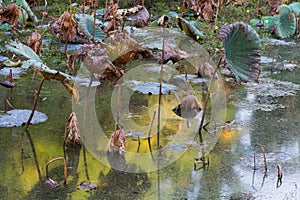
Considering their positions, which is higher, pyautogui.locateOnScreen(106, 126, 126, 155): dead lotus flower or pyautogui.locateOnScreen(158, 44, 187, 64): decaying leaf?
pyautogui.locateOnScreen(158, 44, 187, 64): decaying leaf

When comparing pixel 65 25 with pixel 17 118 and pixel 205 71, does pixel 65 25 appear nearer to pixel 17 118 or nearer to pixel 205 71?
pixel 205 71

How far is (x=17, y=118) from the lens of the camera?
324 cm

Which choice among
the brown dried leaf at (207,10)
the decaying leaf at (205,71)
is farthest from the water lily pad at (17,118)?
the brown dried leaf at (207,10)

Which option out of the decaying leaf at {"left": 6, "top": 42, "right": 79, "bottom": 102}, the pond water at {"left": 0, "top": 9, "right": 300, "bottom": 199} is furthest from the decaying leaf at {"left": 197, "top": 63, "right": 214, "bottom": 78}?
the decaying leaf at {"left": 6, "top": 42, "right": 79, "bottom": 102}

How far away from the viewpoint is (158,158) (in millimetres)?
2916

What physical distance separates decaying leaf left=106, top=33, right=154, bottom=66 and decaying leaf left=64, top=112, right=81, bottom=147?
1.31 ft

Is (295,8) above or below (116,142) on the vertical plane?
above

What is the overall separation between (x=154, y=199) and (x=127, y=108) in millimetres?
1225

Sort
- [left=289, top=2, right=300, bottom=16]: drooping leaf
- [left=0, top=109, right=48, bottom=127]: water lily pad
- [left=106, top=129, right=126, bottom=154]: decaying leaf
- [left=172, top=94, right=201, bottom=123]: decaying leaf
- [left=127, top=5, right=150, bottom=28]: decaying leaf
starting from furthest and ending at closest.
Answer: [left=289, top=2, right=300, bottom=16]: drooping leaf → [left=127, top=5, right=150, bottom=28]: decaying leaf → [left=172, top=94, right=201, bottom=123]: decaying leaf → [left=0, top=109, right=48, bottom=127]: water lily pad → [left=106, top=129, right=126, bottom=154]: decaying leaf

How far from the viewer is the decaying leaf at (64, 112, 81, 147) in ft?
9.63

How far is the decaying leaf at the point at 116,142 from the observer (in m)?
2.91

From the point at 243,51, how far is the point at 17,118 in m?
1.22

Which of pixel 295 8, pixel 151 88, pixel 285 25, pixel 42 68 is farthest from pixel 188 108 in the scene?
pixel 295 8

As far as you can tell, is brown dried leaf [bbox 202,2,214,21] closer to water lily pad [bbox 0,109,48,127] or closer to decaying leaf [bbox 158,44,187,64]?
decaying leaf [bbox 158,44,187,64]
